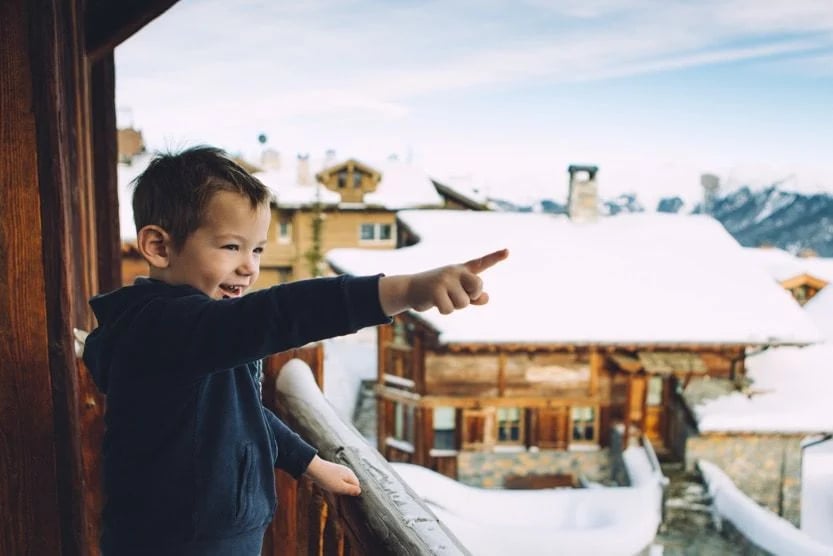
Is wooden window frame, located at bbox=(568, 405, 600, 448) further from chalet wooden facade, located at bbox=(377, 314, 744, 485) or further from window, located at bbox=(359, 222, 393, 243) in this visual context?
window, located at bbox=(359, 222, 393, 243)

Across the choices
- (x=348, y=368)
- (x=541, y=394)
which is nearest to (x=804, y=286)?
(x=541, y=394)

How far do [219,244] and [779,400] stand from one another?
14416 mm

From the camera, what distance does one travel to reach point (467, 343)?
1216 centimetres

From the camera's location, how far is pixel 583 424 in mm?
13648

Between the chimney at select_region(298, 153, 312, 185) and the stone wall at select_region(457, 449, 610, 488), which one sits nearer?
the stone wall at select_region(457, 449, 610, 488)

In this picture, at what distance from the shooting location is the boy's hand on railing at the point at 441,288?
0.93 metres

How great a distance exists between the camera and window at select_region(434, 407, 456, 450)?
13.8 m

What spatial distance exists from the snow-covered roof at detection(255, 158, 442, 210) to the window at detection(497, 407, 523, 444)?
1276 centimetres

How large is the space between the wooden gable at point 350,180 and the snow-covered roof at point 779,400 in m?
14.7

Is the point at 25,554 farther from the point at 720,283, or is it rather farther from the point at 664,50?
the point at 664,50

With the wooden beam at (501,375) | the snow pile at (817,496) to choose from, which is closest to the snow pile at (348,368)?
the wooden beam at (501,375)

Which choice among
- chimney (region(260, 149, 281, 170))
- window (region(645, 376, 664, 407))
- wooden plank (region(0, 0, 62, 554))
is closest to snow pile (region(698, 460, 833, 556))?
window (region(645, 376, 664, 407))

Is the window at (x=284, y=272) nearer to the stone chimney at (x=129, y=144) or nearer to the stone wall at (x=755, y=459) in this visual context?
the stone chimney at (x=129, y=144)

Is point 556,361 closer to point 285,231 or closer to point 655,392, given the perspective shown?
point 655,392
